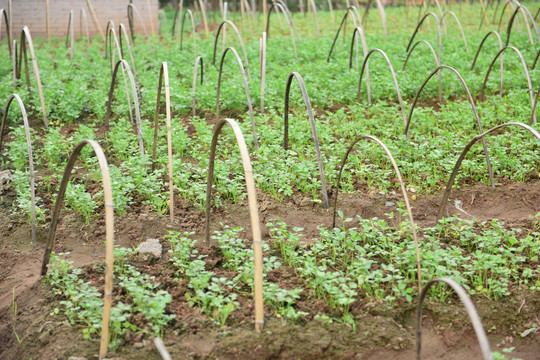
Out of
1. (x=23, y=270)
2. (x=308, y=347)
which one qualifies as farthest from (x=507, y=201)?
(x=23, y=270)

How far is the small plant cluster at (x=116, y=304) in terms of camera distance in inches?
109

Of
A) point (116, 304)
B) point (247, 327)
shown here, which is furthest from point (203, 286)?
point (116, 304)

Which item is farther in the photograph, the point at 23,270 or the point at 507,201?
the point at 507,201

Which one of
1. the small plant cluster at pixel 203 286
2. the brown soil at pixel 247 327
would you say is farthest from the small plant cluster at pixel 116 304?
the small plant cluster at pixel 203 286

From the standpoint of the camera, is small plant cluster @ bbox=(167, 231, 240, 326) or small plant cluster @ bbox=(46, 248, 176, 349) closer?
small plant cluster @ bbox=(46, 248, 176, 349)

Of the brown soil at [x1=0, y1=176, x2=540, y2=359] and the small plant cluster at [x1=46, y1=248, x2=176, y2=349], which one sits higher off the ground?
the small plant cluster at [x1=46, y1=248, x2=176, y2=349]

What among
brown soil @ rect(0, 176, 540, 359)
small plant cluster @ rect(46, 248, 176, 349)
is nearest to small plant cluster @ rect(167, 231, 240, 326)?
brown soil @ rect(0, 176, 540, 359)

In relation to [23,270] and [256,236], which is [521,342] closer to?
[256,236]

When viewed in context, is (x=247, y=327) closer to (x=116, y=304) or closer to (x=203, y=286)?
(x=203, y=286)

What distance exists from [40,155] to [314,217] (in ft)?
9.54

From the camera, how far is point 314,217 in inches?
163

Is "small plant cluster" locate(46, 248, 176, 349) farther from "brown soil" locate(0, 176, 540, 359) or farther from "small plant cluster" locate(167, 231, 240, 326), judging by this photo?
"small plant cluster" locate(167, 231, 240, 326)

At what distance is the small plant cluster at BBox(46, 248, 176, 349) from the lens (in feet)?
9.08

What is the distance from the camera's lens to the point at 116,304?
10.00 feet
